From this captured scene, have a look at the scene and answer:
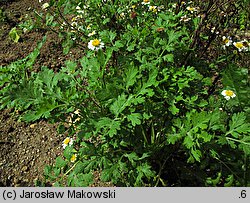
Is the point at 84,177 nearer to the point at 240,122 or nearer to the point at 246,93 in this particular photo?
the point at 240,122

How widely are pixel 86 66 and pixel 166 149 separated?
756mm

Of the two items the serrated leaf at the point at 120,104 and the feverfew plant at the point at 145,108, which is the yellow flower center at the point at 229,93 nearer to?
the feverfew plant at the point at 145,108

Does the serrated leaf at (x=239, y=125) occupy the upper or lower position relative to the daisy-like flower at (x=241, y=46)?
lower

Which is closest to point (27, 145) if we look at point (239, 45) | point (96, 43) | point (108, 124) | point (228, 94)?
point (96, 43)

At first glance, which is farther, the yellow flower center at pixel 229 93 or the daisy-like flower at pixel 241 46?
the daisy-like flower at pixel 241 46

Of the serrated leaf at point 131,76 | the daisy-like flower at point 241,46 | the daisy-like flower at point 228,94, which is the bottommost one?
the daisy-like flower at point 228,94

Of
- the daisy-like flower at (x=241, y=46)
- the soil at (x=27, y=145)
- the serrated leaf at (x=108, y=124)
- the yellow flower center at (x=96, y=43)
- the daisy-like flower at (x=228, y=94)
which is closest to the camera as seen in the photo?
the serrated leaf at (x=108, y=124)

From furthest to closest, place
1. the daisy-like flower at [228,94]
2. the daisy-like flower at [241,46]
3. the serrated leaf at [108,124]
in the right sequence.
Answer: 1. the daisy-like flower at [241,46]
2. the daisy-like flower at [228,94]
3. the serrated leaf at [108,124]

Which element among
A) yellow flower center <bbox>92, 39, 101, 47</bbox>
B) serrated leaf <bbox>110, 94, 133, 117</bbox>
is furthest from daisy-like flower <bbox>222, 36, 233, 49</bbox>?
serrated leaf <bbox>110, 94, 133, 117</bbox>

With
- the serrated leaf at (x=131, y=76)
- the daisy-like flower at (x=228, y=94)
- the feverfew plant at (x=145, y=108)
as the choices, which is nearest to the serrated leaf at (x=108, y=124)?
the feverfew plant at (x=145, y=108)

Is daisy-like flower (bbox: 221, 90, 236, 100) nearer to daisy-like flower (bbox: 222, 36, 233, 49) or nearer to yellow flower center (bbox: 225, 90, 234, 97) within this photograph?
yellow flower center (bbox: 225, 90, 234, 97)
